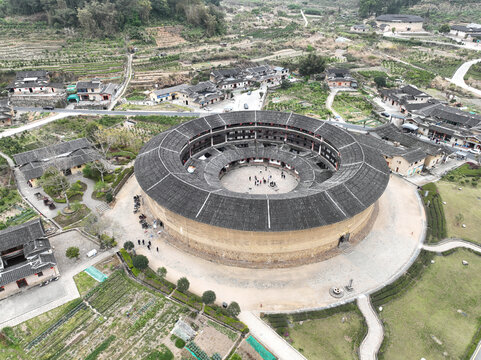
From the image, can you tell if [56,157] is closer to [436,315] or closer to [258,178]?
[258,178]

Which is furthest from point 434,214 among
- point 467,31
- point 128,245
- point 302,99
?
point 467,31

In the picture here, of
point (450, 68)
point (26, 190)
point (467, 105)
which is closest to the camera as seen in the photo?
point (26, 190)

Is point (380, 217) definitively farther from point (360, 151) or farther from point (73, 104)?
point (73, 104)

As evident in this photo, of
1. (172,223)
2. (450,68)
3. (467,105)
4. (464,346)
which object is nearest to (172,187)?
(172,223)

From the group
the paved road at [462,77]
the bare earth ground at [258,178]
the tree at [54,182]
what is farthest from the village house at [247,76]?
the tree at [54,182]

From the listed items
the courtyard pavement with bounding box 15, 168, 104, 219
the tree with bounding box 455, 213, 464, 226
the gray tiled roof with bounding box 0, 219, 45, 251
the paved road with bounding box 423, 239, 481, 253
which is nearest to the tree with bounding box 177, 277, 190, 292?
the gray tiled roof with bounding box 0, 219, 45, 251

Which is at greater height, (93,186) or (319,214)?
(319,214)

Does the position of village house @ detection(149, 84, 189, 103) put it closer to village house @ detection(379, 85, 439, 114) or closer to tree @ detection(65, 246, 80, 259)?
village house @ detection(379, 85, 439, 114)
